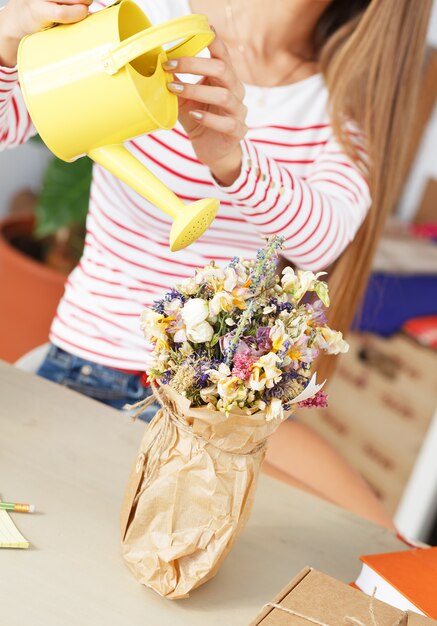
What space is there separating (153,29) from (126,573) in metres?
0.43

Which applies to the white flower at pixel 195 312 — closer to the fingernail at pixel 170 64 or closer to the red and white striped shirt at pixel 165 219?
the fingernail at pixel 170 64

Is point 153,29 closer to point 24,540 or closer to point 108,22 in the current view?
point 108,22

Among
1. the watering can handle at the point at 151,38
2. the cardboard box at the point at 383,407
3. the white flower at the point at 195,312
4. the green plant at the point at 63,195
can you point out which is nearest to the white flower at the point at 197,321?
the white flower at the point at 195,312

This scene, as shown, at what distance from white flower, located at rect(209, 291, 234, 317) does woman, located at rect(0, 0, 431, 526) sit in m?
0.40

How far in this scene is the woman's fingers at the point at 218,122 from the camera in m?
0.77

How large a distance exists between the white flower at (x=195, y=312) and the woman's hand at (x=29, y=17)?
26 centimetres

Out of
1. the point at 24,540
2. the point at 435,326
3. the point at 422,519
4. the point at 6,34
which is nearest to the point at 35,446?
the point at 24,540

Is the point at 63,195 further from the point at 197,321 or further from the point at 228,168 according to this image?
the point at 197,321

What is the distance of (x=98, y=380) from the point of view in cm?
112

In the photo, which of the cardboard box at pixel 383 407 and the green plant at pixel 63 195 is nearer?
the green plant at pixel 63 195

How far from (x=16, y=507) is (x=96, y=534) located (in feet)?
0.23

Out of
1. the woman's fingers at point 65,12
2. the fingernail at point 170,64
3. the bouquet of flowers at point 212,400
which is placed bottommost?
the bouquet of flowers at point 212,400

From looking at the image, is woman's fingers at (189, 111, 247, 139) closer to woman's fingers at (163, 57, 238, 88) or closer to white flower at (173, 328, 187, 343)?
woman's fingers at (163, 57, 238, 88)

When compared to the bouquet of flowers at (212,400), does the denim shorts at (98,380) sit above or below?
below
